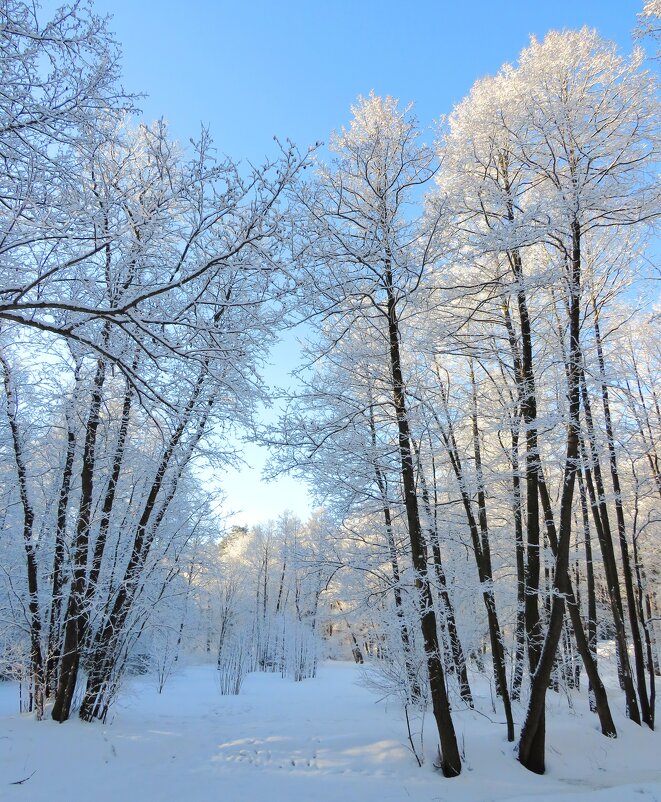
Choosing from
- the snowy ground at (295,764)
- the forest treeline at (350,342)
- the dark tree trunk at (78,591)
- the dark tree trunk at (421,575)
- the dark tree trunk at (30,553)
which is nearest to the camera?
the forest treeline at (350,342)

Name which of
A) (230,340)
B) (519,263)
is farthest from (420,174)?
(230,340)

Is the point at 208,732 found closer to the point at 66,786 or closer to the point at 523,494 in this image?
the point at 66,786

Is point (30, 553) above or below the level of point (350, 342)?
below

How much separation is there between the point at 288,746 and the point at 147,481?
176 inches

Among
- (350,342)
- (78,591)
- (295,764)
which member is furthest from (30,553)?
(350,342)

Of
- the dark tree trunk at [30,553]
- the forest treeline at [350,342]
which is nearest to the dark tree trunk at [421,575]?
the forest treeline at [350,342]

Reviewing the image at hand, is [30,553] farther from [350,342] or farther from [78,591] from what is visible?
[350,342]

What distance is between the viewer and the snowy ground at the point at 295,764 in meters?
4.66

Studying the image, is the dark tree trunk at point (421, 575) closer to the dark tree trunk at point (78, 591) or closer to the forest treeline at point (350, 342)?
the forest treeline at point (350, 342)

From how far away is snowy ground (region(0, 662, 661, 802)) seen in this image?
466cm

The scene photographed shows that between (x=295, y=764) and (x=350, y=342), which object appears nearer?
(x=295, y=764)

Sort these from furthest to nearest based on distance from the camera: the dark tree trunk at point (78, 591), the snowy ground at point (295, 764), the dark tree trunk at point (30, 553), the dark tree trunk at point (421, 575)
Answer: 1. the dark tree trunk at point (30, 553)
2. the dark tree trunk at point (78, 591)
3. the dark tree trunk at point (421, 575)
4. the snowy ground at point (295, 764)

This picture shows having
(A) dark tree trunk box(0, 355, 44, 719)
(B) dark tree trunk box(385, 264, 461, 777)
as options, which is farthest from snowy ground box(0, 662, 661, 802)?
(A) dark tree trunk box(0, 355, 44, 719)

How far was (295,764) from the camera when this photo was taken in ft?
18.4
